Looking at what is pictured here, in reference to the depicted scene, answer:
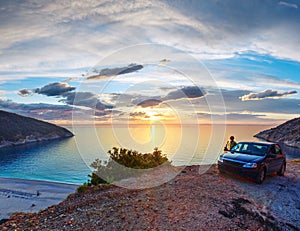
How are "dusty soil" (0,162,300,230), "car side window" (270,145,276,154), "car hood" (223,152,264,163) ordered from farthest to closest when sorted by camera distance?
"car side window" (270,145,276,154) → "car hood" (223,152,264,163) → "dusty soil" (0,162,300,230)

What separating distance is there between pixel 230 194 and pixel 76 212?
5.74m

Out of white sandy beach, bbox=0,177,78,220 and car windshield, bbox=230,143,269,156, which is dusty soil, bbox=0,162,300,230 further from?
white sandy beach, bbox=0,177,78,220

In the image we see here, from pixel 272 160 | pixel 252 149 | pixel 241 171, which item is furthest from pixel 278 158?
pixel 241 171

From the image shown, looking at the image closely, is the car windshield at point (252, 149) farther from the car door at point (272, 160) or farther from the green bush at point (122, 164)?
the green bush at point (122, 164)

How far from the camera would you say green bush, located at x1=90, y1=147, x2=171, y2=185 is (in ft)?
54.5

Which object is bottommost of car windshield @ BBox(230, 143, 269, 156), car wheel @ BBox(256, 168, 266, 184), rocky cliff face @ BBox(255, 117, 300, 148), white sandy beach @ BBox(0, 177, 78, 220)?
white sandy beach @ BBox(0, 177, 78, 220)

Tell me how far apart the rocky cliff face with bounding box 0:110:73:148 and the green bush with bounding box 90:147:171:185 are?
13200 centimetres

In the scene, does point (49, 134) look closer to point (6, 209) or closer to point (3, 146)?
point (3, 146)

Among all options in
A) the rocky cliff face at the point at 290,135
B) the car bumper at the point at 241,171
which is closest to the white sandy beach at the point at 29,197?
the car bumper at the point at 241,171

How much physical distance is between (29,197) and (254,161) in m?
29.9

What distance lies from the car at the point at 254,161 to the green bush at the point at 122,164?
662cm

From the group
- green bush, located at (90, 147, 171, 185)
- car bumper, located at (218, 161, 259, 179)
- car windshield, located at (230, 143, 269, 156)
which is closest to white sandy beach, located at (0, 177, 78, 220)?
green bush, located at (90, 147, 171, 185)

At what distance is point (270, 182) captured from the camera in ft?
39.4

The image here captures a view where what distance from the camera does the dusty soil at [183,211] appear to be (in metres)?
6.72
